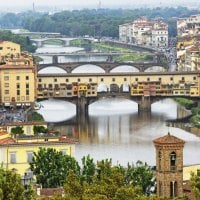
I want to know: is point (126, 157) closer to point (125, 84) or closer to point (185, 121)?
point (185, 121)

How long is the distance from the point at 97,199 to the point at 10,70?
2730 cm

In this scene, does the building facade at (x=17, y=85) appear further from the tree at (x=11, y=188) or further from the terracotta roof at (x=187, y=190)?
the tree at (x=11, y=188)

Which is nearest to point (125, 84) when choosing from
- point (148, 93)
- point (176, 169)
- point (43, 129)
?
point (148, 93)

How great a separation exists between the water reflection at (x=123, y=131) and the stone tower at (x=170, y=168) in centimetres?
939

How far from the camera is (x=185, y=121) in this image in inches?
1483

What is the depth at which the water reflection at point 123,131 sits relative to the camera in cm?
2861

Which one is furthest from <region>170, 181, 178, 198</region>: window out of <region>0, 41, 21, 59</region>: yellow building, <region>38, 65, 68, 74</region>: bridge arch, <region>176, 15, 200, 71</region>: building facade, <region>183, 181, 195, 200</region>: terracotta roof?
<region>38, 65, 68, 74</region>: bridge arch

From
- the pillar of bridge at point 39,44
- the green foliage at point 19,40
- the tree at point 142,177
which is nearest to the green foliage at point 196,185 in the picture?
the tree at point 142,177

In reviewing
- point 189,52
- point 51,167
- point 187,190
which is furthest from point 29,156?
point 189,52

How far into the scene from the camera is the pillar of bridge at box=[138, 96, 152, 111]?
41.2 m

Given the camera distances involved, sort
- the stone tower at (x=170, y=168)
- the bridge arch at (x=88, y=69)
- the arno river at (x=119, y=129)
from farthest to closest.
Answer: the bridge arch at (x=88, y=69), the arno river at (x=119, y=129), the stone tower at (x=170, y=168)

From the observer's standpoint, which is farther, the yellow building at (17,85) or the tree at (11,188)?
the yellow building at (17,85)

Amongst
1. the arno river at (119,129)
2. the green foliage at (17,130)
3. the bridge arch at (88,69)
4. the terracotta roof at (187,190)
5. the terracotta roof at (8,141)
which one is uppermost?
the terracotta roof at (8,141)

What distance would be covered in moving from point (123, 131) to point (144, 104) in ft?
22.6
